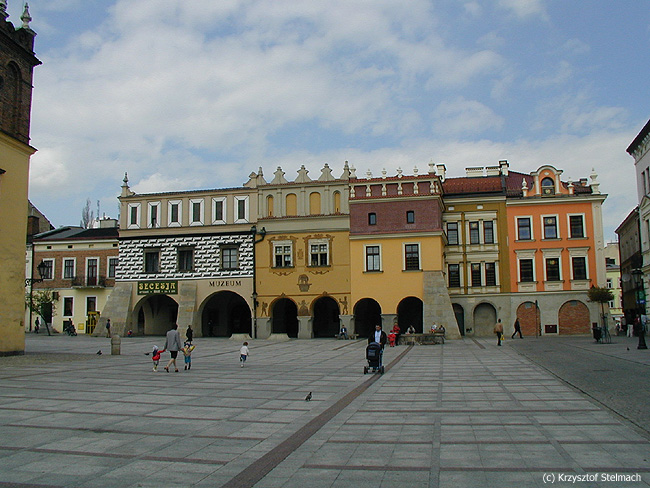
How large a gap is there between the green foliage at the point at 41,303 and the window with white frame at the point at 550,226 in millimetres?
43469

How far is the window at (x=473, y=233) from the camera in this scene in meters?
49.2

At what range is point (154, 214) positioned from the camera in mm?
48875

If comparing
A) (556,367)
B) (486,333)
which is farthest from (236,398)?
(486,333)

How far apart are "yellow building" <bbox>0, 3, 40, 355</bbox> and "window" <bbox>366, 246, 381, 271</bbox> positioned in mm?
25083

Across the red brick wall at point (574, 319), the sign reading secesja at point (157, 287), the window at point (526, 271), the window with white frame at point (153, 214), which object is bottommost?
the red brick wall at point (574, 319)

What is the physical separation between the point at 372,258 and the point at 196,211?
1497 cm

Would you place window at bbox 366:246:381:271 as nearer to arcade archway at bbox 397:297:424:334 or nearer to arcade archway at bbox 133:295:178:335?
arcade archway at bbox 397:297:424:334

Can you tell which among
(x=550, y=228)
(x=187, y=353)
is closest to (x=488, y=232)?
(x=550, y=228)

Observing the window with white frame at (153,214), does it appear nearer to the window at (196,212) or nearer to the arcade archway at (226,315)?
the window at (196,212)

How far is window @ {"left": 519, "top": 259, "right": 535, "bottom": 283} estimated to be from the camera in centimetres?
4803

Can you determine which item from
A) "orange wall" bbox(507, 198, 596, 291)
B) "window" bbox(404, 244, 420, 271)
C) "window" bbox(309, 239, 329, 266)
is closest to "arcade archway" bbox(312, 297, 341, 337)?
"window" bbox(309, 239, 329, 266)

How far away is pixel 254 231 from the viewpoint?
152 ft

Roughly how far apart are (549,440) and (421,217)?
35.9 meters

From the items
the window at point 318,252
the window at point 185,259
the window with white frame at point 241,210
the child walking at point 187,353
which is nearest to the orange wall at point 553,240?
the window at point 318,252
